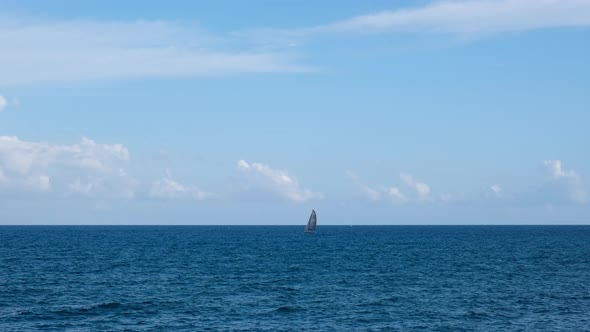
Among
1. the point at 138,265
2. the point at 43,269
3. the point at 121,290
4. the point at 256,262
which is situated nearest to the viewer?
the point at 121,290

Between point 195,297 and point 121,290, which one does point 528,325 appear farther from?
point 121,290

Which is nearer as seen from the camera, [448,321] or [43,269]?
[448,321]

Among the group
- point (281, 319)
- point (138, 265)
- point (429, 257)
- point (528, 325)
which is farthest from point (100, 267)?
point (528, 325)

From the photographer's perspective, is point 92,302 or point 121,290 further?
point 121,290

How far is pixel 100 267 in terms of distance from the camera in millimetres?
104625

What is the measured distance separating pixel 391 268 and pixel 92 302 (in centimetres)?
5110

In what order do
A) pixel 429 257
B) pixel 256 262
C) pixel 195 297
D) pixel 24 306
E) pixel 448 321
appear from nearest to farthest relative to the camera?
pixel 448 321 → pixel 24 306 → pixel 195 297 → pixel 256 262 → pixel 429 257

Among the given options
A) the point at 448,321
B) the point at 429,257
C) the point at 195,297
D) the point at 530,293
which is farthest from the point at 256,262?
the point at 448,321

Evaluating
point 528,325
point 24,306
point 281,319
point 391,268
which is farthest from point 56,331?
point 391,268

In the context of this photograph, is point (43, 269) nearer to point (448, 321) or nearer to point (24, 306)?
point (24, 306)

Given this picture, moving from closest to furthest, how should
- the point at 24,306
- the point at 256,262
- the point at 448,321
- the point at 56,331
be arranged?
the point at 56,331 → the point at 448,321 → the point at 24,306 → the point at 256,262

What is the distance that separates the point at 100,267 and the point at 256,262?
27.1 meters

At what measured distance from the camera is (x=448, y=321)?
59.2m

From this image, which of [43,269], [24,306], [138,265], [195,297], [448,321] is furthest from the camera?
[138,265]
